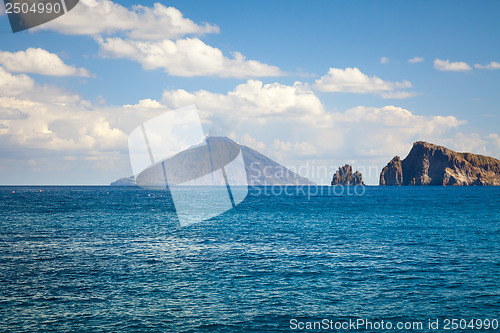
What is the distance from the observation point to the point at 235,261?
143 feet

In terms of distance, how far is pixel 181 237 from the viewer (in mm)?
63344

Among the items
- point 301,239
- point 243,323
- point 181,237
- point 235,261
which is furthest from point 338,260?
point 181,237

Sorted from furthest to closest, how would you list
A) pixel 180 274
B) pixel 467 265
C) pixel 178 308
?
pixel 467 265 < pixel 180 274 < pixel 178 308

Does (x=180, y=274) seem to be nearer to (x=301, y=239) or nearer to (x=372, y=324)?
(x=372, y=324)

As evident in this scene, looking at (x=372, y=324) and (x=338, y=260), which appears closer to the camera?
(x=372, y=324)

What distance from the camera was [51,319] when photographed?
2586cm

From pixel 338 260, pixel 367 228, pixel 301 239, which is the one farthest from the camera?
pixel 367 228

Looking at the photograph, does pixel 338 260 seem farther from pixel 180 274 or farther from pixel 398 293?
pixel 180 274

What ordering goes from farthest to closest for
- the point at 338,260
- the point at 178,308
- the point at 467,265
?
the point at 338,260 < the point at 467,265 < the point at 178,308

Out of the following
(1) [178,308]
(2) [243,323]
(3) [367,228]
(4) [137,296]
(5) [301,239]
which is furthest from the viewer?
(3) [367,228]

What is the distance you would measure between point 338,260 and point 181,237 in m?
28.4

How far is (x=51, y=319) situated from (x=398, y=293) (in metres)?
25.6

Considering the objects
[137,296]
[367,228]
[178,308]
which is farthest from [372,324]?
[367,228]

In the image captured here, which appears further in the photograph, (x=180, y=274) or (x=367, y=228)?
(x=367, y=228)
